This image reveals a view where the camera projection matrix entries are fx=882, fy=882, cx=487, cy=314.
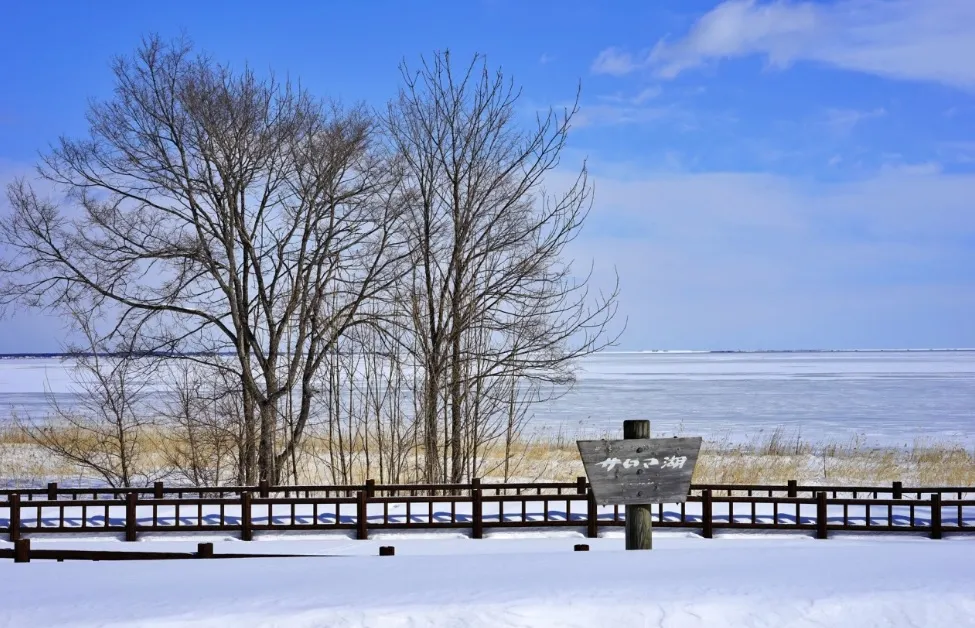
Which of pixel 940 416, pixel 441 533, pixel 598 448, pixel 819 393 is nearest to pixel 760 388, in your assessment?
pixel 819 393

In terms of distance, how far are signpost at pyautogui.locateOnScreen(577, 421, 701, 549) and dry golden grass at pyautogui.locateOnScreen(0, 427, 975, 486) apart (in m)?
12.2

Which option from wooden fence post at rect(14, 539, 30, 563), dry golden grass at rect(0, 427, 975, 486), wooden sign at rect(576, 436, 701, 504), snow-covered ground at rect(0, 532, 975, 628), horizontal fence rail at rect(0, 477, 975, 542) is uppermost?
wooden sign at rect(576, 436, 701, 504)

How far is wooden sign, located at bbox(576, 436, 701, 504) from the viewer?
20.3ft

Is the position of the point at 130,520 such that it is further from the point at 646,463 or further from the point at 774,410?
the point at 774,410

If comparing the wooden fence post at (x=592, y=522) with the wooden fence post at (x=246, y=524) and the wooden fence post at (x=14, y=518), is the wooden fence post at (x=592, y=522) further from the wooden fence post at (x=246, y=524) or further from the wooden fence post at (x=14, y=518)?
the wooden fence post at (x=14, y=518)

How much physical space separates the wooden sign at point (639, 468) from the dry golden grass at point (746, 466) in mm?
12244

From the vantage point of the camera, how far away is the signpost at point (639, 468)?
6195 millimetres

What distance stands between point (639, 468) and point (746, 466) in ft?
54.9

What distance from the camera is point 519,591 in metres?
4.71

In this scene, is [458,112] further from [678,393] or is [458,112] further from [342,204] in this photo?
[678,393]

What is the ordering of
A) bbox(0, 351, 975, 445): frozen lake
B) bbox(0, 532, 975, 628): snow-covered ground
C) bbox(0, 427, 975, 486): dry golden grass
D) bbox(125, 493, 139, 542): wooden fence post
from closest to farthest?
bbox(0, 532, 975, 628): snow-covered ground
bbox(125, 493, 139, 542): wooden fence post
bbox(0, 427, 975, 486): dry golden grass
bbox(0, 351, 975, 445): frozen lake

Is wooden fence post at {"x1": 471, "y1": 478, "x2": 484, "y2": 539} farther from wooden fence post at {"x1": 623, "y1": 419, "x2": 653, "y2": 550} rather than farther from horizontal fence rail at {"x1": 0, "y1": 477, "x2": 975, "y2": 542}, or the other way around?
wooden fence post at {"x1": 623, "y1": 419, "x2": 653, "y2": 550}

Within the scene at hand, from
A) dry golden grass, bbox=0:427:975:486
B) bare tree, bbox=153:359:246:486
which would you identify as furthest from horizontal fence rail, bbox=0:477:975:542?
dry golden grass, bbox=0:427:975:486

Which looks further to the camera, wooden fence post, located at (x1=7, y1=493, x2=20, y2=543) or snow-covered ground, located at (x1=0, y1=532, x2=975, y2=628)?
wooden fence post, located at (x1=7, y1=493, x2=20, y2=543)
